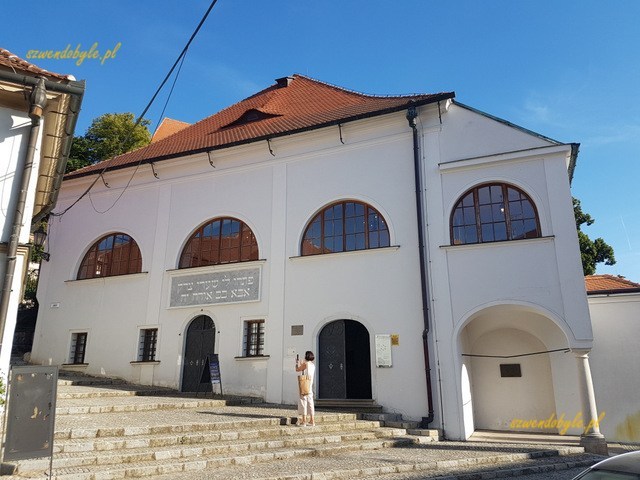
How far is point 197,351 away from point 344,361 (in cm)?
455

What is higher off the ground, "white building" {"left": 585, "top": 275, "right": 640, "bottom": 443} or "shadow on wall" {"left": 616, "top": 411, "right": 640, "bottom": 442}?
"white building" {"left": 585, "top": 275, "right": 640, "bottom": 443}

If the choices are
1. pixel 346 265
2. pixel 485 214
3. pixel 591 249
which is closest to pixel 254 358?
pixel 346 265

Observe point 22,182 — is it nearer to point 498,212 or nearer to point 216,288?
point 216,288

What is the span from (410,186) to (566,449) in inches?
275

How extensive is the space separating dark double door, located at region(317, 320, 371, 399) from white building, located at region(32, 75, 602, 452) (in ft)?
0.13

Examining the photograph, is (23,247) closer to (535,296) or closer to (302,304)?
(302,304)

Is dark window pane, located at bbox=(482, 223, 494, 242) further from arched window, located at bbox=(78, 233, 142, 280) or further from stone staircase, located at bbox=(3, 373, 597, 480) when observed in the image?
arched window, located at bbox=(78, 233, 142, 280)

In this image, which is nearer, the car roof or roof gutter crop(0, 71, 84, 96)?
the car roof

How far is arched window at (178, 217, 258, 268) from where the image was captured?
1488cm

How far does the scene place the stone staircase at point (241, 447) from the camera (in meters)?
6.66

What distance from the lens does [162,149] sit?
56.6 feet

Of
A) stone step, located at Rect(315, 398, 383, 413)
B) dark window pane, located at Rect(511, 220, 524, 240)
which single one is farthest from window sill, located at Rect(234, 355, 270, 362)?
dark window pane, located at Rect(511, 220, 524, 240)

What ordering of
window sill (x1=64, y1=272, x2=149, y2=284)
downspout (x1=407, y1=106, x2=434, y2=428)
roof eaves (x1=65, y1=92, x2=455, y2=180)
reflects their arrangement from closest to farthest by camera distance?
1. downspout (x1=407, y1=106, x2=434, y2=428)
2. roof eaves (x1=65, y1=92, x2=455, y2=180)
3. window sill (x1=64, y1=272, x2=149, y2=284)

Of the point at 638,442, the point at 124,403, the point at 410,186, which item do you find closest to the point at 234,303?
the point at 124,403
